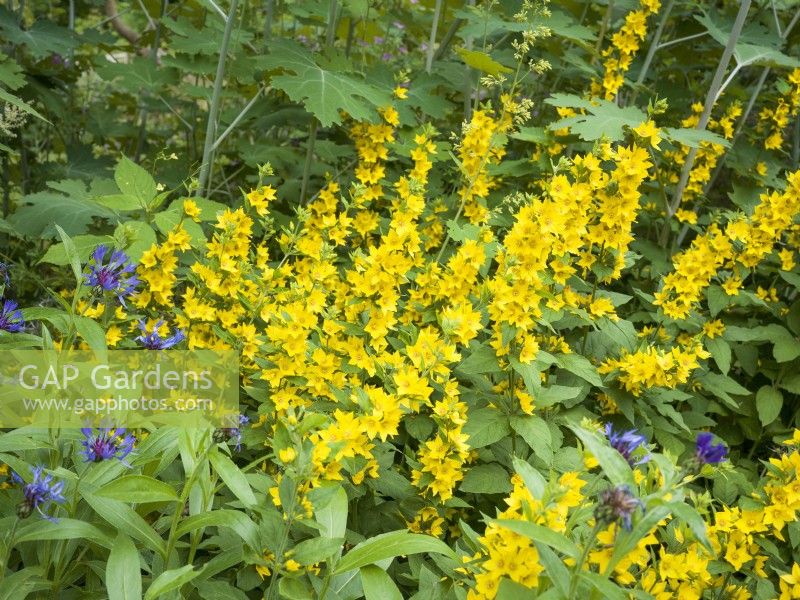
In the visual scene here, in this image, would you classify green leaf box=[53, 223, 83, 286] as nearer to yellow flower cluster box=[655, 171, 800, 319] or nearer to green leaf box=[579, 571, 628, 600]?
green leaf box=[579, 571, 628, 600]

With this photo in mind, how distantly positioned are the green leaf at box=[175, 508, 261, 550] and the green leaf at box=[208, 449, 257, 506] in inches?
2.0

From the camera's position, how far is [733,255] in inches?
117

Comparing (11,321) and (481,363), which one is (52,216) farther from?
(481,363)

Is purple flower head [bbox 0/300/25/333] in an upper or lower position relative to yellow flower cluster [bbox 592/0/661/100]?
lower

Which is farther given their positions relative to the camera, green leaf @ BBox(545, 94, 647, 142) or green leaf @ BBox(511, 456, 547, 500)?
green leaf @ BBox(545, 94, 647, 142)

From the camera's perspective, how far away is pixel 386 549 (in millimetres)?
1637

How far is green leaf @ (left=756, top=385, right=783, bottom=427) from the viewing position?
299cm

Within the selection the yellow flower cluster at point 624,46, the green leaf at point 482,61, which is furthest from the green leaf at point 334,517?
the yellow flower cluster at point 624,46

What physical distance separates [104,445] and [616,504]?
40.8 inches

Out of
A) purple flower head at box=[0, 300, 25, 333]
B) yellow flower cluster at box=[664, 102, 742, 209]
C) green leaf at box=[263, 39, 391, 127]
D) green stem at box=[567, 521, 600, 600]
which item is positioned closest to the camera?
green stem at box=[567, 521, 600, 600]

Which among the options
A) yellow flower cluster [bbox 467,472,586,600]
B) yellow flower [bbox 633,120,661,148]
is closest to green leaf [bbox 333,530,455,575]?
yellow flower cluster [bbox 467,472,586,600]

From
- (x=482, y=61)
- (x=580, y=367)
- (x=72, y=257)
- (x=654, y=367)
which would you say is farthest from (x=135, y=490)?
(x=482, y=61)

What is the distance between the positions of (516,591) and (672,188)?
2.80 meters

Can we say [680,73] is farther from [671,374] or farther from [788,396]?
[671,374]
